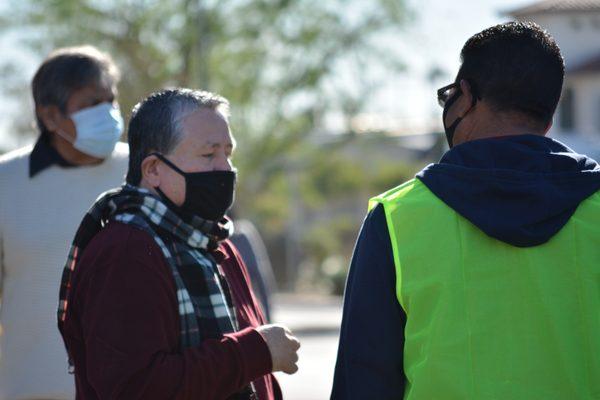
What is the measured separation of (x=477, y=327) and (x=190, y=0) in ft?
103

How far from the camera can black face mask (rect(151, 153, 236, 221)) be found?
3186mm

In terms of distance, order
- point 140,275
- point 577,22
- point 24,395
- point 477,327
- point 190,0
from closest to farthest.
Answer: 1. point 477,327
2. point 140,275
3. point 24,395
4. point 190,0
5. point 577,22

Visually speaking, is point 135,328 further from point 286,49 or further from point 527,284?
point 286,49

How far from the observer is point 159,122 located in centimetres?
321

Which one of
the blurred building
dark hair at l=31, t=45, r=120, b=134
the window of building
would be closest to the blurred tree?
the blurred building

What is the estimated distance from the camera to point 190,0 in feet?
110

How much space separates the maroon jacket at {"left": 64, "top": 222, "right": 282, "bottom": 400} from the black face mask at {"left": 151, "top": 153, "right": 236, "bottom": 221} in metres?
0.20

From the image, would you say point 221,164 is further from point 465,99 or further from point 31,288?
point 31,288

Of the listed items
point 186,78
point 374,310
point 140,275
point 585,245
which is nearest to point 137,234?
point 140,275

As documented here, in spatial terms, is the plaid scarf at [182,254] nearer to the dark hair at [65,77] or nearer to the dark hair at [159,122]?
the dark hair at [159,122]

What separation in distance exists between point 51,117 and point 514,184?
2186mm

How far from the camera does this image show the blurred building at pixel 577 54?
123 ft

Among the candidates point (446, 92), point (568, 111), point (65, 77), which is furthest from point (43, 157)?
point (568, 111)

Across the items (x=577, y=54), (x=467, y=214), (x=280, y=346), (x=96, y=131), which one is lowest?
(x=280, y=346)
